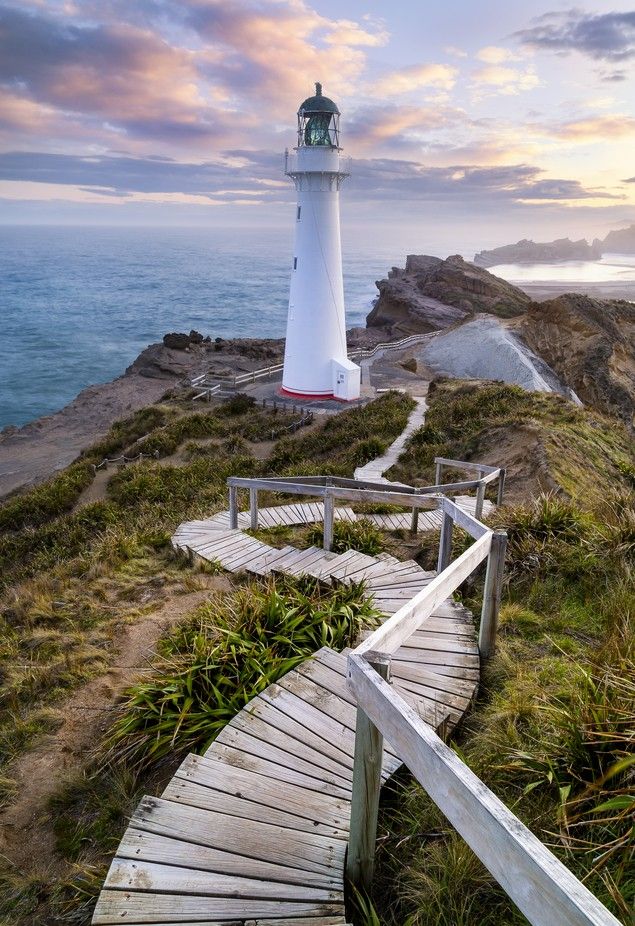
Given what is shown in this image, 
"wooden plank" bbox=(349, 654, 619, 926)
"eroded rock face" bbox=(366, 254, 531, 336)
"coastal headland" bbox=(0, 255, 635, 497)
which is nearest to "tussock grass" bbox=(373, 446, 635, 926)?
"wooden plank" bbox=(349, 654, 619, 926)

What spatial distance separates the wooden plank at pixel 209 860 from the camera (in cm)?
289

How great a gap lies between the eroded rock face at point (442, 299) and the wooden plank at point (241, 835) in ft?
170

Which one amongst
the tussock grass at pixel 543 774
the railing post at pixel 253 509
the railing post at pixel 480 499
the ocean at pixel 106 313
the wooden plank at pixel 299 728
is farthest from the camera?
the ocean at pixel 106 313

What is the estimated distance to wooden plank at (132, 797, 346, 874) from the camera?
3010mm

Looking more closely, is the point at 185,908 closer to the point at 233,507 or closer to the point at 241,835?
the point at 241,835

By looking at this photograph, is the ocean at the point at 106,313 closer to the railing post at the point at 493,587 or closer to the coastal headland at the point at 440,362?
the coastal headland at the point at 440,362

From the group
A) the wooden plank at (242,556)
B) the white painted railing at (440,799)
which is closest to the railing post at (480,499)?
the wooden plank at (242,556)

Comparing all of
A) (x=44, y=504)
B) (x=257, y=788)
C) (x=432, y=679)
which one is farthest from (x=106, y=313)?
(x=257, y=788)

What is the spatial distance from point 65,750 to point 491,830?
4074 mm

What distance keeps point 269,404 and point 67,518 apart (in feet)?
45.1

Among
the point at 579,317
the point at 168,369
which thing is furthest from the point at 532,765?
the point at 168,369

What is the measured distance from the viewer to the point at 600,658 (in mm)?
3732

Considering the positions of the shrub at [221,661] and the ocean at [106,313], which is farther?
the ocean at [106,313]

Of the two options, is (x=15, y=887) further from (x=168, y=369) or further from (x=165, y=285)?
(x=165, y=285)
